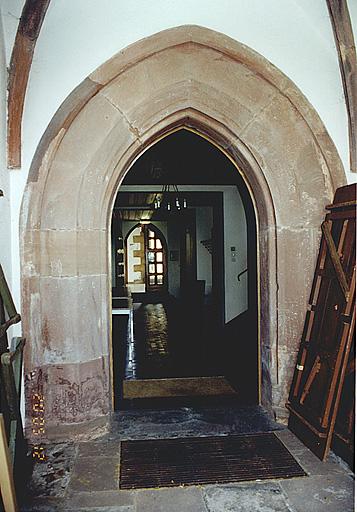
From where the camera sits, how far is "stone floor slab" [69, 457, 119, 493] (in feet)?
11.5

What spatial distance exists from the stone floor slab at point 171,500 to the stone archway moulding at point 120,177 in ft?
3.71

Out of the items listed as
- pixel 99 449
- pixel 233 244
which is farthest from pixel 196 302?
pixel 99 449

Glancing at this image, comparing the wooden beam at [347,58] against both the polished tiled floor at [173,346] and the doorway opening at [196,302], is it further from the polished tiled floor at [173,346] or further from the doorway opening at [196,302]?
the polished tiled floor at [173,346]

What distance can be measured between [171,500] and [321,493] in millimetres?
888

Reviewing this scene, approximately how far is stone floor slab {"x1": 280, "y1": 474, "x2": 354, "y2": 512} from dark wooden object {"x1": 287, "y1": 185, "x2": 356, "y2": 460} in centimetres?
33

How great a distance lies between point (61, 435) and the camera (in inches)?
170

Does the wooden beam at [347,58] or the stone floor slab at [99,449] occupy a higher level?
the wooden beam at [347,58]

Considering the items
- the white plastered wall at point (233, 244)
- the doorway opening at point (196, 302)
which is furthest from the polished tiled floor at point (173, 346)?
the white plastered wall at point (233, 244)

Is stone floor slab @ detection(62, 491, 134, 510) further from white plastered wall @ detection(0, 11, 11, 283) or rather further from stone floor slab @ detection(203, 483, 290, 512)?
white plastered wall @ detection(0, 11, 11, 283)

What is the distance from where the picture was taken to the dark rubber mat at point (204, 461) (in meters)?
3.59

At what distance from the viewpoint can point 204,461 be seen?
3838mm

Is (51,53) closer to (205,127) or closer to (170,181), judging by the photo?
(205,127)

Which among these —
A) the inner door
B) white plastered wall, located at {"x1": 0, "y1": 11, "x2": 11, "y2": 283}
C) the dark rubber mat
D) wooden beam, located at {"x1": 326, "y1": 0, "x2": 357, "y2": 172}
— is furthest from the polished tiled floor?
the inner door

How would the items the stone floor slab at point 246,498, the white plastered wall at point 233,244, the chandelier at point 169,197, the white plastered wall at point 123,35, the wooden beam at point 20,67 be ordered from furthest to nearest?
the chandelier at point 169,197 < the white plastered wall at point 233,244 < the white plastered wall at point 123,35 < the wooden beam at point 20,67 < the stone floor slab at point 246,498
